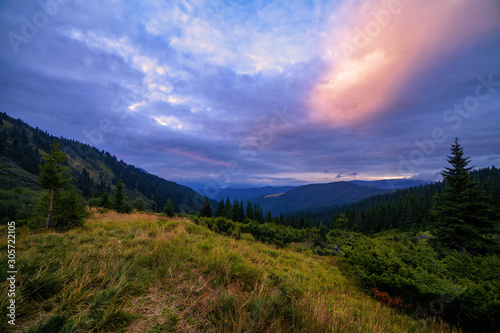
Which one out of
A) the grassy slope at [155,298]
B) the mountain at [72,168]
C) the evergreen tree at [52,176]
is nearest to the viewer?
the grassy slope at [155,298]

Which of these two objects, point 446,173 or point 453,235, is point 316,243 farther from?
point 446,173

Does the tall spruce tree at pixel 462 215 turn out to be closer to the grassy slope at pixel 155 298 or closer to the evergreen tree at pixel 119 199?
the grassy slope at pixel 155 298

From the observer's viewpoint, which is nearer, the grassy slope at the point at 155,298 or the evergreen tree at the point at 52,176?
the grassy slope at the point at 155,298

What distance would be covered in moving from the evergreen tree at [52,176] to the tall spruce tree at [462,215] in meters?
35.0

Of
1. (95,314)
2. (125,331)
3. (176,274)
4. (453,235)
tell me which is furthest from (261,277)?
(453,235)

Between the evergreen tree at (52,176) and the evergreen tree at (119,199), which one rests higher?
the evergreen tree at (52,176)

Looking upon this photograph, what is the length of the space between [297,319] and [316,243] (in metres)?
25.8

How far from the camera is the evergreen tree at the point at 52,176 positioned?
1011 centimetres

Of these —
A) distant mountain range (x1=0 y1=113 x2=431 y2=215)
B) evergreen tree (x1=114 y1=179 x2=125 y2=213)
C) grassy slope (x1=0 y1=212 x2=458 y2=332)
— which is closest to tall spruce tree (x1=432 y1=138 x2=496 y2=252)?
grassy slope (x1=0 y1=212 x2=458 y2=332)

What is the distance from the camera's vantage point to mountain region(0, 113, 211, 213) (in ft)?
178

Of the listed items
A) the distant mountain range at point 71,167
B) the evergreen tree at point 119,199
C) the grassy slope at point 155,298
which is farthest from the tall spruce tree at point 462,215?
the evergreen tree at point 119,199

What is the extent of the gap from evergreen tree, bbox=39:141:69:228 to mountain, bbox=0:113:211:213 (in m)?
0.99

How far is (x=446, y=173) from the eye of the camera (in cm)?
2131

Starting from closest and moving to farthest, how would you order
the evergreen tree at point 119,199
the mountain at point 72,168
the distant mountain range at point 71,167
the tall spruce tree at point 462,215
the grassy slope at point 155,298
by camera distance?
the grassy slope at point 155,298 → the tall spruce tree at point 462,215 → the evergreen tree at point 119,199 → the mountain at point 72,168 → the distant mountain range at point 71,167
